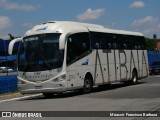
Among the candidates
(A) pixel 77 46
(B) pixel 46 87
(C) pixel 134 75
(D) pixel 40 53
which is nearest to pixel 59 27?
(A) pixel 77 46

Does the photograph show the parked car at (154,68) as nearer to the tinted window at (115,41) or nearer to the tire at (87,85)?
the tinted window at (115,41)

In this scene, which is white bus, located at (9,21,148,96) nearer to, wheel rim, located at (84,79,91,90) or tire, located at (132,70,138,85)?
wheel rim, located at (84,79,91,90)

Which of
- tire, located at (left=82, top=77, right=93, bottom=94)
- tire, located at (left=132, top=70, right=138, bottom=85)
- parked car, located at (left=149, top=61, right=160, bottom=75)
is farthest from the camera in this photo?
parked car, located at (left=149, top=61, right=160, bottom=75)

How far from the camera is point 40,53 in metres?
20.5

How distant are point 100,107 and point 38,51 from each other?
20.9 ft

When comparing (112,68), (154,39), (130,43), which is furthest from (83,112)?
(154,39)

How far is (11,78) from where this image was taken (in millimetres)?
26141

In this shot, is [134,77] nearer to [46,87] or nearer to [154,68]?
[46,87]

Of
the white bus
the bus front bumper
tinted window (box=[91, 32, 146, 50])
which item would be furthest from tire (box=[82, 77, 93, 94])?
the bus front bumper

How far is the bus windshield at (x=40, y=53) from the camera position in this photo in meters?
20.3

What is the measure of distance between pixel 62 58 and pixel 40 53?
109cm

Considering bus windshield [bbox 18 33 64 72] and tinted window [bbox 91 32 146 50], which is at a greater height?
tinted window [bbox 91 32 146 50]

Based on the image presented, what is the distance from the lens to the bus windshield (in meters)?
20.3

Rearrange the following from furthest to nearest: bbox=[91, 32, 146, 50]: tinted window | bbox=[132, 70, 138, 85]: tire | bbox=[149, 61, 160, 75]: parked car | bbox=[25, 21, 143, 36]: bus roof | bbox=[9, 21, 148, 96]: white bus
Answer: bbox=[149, 61, 160, 75]: parked car, bbox=[132, 70, 138, 85]: tire, bbox=[91, 32, 146, 50]: tinted window, bbox=[25, 21, 143, 36]: bus roof, bbox=[9, 21, 148, 96]: white bus
